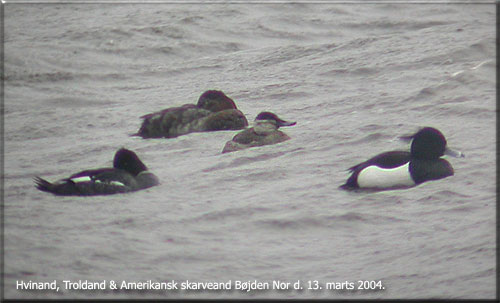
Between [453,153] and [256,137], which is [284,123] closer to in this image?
[256,137]

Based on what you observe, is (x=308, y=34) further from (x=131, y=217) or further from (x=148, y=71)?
(x=131, y=217)

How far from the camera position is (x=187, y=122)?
438 inches

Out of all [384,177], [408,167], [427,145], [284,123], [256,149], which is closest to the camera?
[384,177]

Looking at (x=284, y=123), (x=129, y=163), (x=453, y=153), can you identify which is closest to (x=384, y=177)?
(x=453, y=153)

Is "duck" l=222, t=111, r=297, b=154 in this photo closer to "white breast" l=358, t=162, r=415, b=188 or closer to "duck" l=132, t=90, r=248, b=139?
"duck" l=132, t=90, r=248, b=139

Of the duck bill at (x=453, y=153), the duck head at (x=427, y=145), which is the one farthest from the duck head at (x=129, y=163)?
the duck bill at (x=453, y=153)

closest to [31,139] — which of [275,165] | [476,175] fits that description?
[275,165]

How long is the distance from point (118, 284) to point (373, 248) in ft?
6.23

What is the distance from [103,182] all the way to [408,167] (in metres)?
2.72

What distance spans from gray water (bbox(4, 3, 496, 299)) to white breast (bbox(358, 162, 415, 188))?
0.14 metres

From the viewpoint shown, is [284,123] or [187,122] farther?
[187,122]

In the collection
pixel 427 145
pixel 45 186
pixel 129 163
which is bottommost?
pixel 45 186

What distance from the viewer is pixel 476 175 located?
8266mm

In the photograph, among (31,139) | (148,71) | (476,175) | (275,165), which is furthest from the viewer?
(148,71)
